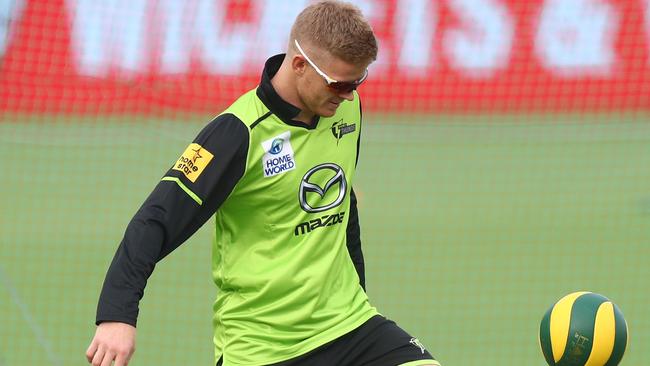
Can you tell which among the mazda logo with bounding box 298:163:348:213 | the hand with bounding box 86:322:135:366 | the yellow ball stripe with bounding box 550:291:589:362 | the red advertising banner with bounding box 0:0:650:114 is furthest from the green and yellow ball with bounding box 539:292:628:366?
the red advertising banner with bounding box 0:0:650:114

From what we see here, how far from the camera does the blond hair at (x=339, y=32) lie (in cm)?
407

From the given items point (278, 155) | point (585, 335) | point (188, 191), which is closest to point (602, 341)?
point (585, 335)

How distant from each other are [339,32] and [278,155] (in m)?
0.50

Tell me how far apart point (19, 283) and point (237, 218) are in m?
4.82

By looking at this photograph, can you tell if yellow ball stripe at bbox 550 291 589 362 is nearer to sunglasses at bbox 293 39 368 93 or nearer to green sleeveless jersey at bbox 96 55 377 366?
green sleeveless jersey at bbox 96 55 377 366

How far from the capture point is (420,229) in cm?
1014

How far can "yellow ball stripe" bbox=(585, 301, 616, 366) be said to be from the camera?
4.82 m

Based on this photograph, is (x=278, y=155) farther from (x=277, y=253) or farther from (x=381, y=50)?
(x=381, y=50)

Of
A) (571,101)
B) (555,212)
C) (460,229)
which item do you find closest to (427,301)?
(460,229)

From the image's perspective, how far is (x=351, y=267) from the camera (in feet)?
14.9

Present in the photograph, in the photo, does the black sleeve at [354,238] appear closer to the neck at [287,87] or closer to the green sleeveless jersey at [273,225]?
the green sleeveless jersey at [273,225]

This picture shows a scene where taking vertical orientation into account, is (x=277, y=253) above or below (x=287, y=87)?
below

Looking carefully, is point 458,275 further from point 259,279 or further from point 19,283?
point 259,279

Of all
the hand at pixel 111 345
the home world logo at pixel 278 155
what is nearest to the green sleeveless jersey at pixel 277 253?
the home world logo at pixel 278 155
